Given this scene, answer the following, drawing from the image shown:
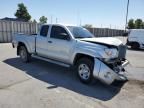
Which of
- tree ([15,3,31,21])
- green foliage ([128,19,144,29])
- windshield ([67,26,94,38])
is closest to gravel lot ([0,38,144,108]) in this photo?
windshield ([67,26,94,38])

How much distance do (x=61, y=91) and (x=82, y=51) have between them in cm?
151

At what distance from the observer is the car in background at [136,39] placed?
17188mm

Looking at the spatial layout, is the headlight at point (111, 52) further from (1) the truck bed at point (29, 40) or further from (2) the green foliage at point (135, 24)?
(2) the green foliage at point (135, 24)

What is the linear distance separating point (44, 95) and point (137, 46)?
14124 millimetres

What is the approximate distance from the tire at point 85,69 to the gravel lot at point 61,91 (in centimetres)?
21

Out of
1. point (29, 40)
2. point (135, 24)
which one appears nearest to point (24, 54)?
point (29, 40)

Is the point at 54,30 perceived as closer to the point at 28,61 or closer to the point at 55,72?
the point at 55,72

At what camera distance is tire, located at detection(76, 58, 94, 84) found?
20.1 feet

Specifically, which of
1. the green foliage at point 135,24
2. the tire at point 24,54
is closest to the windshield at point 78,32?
the tire at point 24,54

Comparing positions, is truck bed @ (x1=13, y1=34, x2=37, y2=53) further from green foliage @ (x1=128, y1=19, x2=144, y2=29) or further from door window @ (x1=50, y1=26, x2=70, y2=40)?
green foliage @ (x1=128, y1=19, x2=144, y2=29)

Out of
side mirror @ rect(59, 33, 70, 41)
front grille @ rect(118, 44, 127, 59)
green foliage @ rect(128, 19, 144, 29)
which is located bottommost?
front grille @ rect(118, 44, 127, 59)

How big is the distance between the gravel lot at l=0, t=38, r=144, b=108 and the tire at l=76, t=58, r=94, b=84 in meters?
0.21

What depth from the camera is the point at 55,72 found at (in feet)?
25.6

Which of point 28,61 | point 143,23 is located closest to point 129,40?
point 28,61
